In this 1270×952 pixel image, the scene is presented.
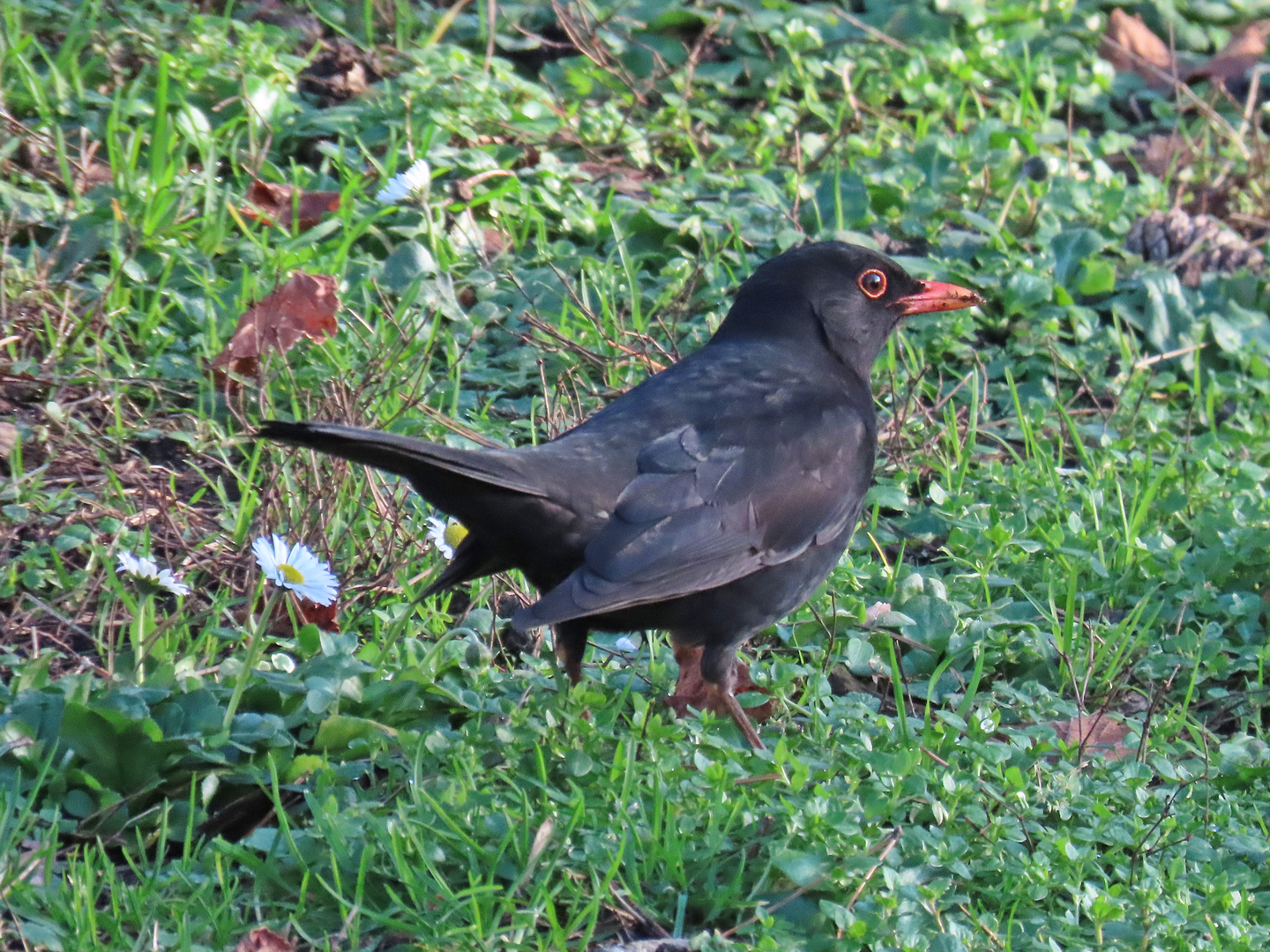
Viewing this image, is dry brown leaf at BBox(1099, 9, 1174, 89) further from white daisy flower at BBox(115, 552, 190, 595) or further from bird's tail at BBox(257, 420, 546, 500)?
white daisy flower at BBox(115, 552, 190, 595)

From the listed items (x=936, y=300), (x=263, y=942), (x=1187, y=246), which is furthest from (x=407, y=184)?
(x=1187, y=246)

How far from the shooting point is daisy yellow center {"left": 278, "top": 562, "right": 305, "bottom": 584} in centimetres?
340

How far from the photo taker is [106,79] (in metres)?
6.41

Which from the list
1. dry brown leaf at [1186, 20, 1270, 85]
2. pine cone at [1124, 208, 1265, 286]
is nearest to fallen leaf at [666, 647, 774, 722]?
pine cone at [1124, 208, 1265, 286]

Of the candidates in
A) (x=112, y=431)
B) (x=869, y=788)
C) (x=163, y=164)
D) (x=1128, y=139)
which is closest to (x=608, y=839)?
(x=869, y=788)

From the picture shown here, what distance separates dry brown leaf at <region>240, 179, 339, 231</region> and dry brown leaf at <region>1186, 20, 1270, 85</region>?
4.27 m

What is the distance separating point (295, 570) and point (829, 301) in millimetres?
1809

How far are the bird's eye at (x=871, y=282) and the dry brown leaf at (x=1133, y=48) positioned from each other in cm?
394

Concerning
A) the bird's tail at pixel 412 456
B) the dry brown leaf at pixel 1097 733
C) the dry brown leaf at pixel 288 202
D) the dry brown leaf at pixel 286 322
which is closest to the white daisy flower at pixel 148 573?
the bird's tail at pixel 412 456

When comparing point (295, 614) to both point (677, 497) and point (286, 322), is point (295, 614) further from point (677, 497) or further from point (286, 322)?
point (286, 322)

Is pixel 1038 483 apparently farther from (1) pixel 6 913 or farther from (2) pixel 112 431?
(1) pixel 6 913

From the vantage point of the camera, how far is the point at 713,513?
147 inches

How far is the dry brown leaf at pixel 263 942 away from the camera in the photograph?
2.91 meters

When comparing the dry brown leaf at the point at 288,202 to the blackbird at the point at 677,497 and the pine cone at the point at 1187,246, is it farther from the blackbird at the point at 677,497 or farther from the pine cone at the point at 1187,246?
the pine cone at the point at 1187,246
